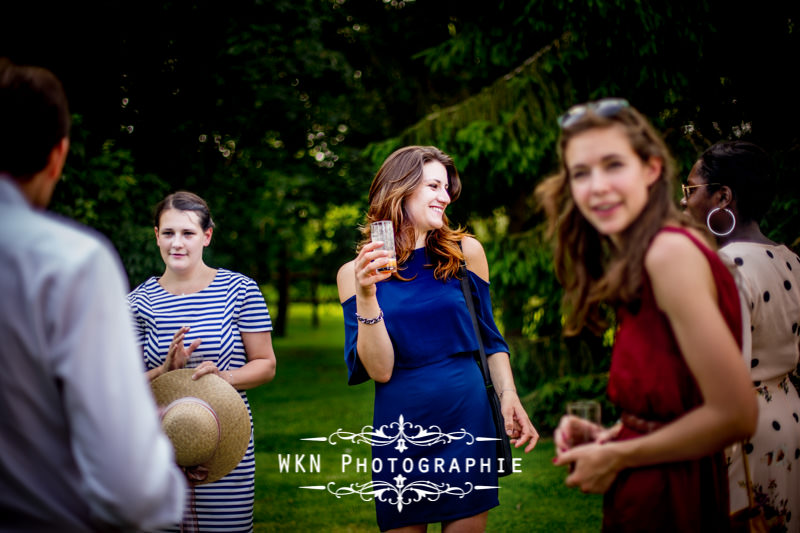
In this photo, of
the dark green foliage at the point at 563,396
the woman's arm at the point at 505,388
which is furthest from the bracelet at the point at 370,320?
the dark green foliage at the point at 563,396

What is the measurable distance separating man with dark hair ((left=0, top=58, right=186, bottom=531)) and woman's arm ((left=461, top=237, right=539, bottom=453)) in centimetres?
199

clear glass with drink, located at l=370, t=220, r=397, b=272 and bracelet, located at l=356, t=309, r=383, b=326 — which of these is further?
bracelet, located at l=356, t=309, r=383, b=326

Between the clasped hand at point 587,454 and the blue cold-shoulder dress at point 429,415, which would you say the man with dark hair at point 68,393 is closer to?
the clasped hand at point 587,454

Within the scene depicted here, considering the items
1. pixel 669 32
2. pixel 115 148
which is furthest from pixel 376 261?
pixel 115 148

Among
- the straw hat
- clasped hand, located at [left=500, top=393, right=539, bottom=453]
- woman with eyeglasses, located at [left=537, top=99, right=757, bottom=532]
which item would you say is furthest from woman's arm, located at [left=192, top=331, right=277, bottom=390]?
woman with eyeglasses, located at [left=537, top=99, right=757, bottom=532]

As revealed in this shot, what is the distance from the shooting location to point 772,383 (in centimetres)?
262

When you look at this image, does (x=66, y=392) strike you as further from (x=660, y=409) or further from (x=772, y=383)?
(x=772, y=383)

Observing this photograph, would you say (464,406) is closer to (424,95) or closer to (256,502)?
(256,502)

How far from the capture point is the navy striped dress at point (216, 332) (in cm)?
318

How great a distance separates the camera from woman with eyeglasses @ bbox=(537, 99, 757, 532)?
151cm

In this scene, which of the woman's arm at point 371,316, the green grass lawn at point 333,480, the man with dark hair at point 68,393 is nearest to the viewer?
the man with dark hair at point 68,393

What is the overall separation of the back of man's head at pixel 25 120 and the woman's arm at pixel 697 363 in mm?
1450

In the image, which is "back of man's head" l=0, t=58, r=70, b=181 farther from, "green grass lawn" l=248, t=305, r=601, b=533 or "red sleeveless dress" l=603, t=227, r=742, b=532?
"green grass lawn" l=248, t=305, r=601, b=533

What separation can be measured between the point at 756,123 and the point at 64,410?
253 inches
